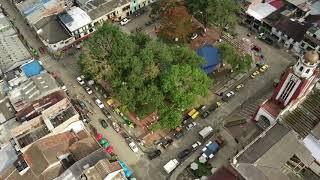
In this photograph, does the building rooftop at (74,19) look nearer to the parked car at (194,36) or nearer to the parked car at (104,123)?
the parked car at (104,123)

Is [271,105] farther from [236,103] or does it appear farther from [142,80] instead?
[142,80]

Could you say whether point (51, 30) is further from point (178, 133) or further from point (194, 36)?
point (178, 133)

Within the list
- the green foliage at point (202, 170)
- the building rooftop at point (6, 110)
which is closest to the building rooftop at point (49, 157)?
the building rooftop at point (6, 110)

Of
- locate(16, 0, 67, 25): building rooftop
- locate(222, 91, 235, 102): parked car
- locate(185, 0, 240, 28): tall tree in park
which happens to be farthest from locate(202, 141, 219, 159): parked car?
locate(16, 0, 67, 25): building rooftop

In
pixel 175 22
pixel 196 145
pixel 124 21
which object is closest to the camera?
pixel 196 145

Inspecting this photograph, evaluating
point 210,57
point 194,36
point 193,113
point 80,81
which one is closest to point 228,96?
point 193,113

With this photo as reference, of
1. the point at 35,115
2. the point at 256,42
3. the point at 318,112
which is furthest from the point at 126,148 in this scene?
the point at 256,42
